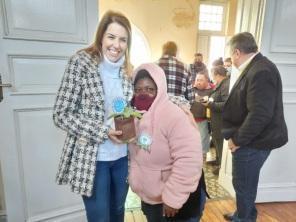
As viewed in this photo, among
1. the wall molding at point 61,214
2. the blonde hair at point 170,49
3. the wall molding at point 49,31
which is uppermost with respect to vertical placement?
the wall molding at point 49,31

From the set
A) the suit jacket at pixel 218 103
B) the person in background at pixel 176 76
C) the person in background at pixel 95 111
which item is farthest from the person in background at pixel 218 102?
the person in background at pixel 95 111

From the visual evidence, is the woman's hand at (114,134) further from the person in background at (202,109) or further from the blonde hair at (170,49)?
the person in background at (202,109)

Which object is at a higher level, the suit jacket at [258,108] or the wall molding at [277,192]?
A: the suit jacket at [258,108]

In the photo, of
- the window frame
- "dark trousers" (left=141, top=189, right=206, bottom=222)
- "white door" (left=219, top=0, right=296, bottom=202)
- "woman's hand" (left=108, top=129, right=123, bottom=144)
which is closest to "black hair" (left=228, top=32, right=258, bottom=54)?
"white door" (left=219, top=0, right=296, bottom=202)

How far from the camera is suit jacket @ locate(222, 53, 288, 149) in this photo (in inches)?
54.6

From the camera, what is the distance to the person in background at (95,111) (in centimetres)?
97

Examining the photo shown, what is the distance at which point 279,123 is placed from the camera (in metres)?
1.48

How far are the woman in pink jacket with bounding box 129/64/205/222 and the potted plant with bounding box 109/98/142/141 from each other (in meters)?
0.06

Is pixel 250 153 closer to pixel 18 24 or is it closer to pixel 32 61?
pixel 32 61

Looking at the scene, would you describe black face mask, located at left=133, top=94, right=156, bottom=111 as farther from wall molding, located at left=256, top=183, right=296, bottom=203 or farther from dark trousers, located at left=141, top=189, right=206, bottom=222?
wall molding, located at left=256, top=183, right=296, bottom=203

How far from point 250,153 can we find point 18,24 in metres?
1.54

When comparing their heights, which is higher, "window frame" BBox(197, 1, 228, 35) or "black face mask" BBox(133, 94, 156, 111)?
"window frame" BBox(197, 1, 228, 35)

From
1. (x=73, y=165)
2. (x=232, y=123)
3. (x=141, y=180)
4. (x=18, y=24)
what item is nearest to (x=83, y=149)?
(x=73, y=165)

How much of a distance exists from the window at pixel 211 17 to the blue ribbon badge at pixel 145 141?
5.59 meters
